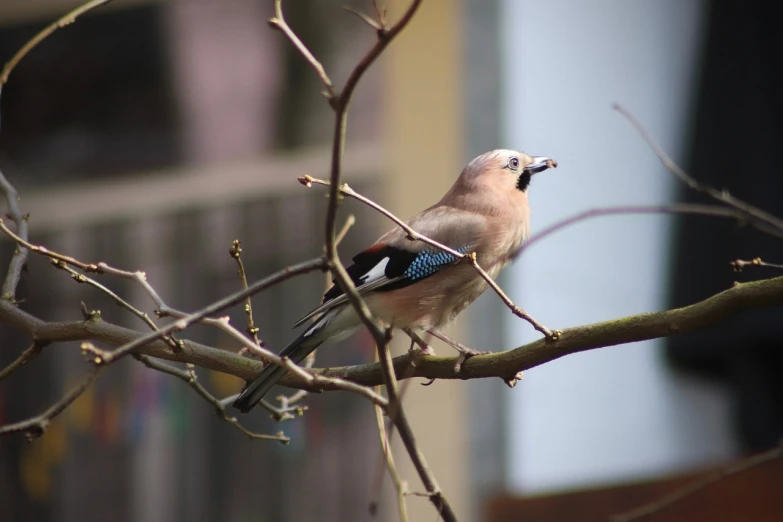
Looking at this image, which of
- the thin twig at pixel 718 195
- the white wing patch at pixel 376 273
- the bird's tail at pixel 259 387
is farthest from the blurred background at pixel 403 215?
the bird's tail at pixel 259 387

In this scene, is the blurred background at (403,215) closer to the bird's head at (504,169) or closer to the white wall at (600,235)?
the white wall at (600,235)

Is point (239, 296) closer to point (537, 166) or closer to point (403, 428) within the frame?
point (403, 428)

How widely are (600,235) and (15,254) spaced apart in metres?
4.28

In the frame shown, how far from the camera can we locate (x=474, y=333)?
561 centimetres

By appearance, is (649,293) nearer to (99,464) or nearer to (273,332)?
(273,332)

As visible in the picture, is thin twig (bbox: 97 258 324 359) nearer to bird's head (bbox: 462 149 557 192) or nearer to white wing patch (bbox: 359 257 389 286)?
white wing patch (bbox: 359 257 389 286)

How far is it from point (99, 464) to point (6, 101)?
259cm

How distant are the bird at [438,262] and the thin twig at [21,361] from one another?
670 millimetres

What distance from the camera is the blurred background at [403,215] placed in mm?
5625

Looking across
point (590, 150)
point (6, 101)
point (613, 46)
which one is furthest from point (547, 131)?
point (6, 101)

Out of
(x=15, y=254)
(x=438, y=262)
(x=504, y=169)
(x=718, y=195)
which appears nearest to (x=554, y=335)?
(x=718, y=195)

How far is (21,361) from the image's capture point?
7.04 feet

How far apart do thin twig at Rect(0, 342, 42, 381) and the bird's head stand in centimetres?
155

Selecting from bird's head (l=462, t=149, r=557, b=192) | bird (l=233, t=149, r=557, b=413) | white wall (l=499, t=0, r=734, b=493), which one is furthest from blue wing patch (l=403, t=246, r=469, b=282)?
white wall (l=499, t=0, r=734, b=493)
